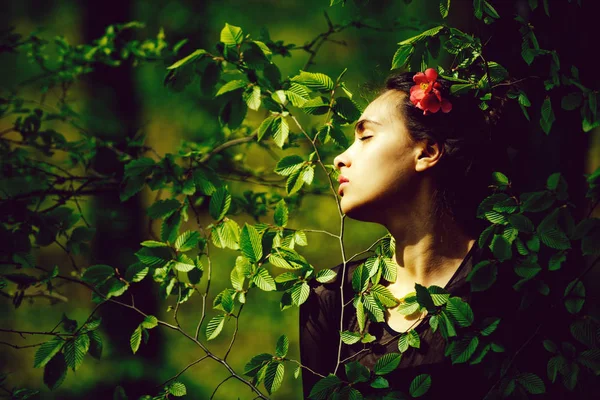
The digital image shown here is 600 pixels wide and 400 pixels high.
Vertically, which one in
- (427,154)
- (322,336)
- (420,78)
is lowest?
(322,336)

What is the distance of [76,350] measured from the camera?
1.54 m

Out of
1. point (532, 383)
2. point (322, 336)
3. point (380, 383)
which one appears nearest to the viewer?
point (532, 383)

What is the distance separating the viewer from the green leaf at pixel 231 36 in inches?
63.0

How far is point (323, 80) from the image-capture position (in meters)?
1.69

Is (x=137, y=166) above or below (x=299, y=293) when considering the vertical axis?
above

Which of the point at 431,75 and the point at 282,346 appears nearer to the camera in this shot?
the point at 282,346

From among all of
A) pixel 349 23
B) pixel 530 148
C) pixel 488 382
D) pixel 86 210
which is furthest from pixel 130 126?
pixel 488 382

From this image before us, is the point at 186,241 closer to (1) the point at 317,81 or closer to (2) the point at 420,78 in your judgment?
(1) the point at 317,81

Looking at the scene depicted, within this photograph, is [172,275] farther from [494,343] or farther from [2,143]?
[2,143]

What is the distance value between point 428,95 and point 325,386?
2.74ft

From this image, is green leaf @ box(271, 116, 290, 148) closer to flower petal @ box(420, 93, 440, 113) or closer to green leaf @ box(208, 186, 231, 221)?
green leaf @ box(208, 186, 231, 221)

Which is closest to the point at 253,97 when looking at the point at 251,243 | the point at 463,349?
the point at 251,243

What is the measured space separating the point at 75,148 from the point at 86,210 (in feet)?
12.7

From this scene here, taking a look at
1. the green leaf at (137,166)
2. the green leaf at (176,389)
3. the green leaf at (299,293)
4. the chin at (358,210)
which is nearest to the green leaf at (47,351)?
the green leaf at (176,389)
